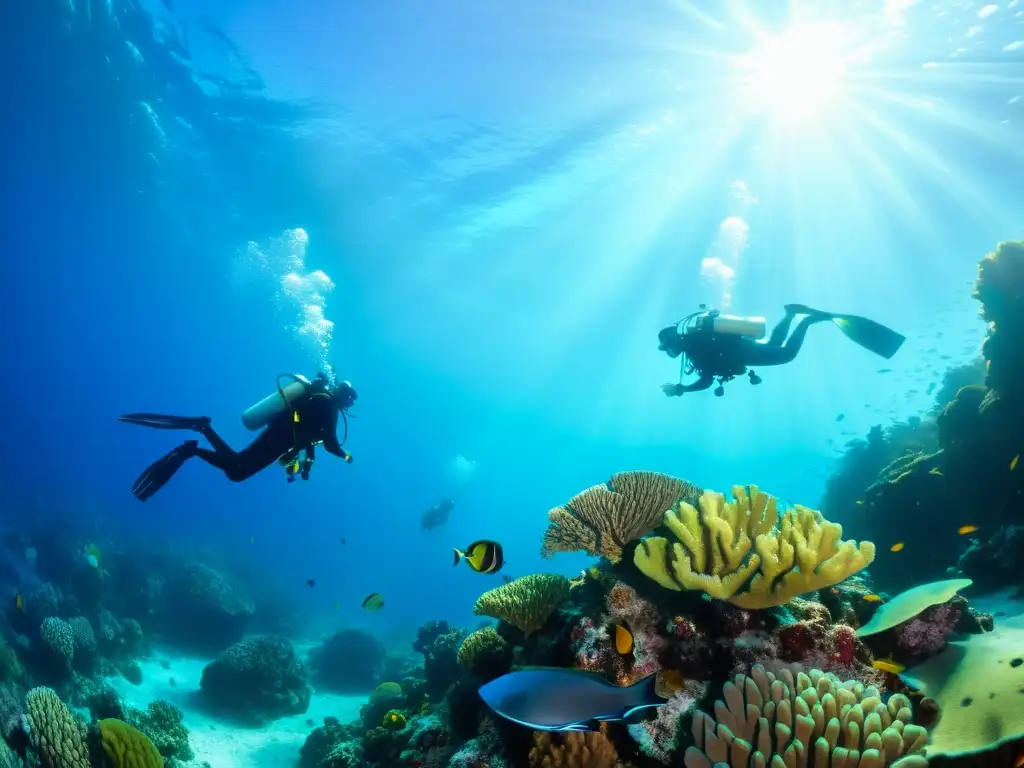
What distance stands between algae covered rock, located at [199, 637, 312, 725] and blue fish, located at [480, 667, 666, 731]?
15.0m

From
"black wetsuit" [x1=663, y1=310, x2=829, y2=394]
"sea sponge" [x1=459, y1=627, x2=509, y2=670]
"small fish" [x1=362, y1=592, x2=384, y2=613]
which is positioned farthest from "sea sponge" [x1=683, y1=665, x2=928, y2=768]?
"small fish" [x1=362, y1=592, x2=384, y2=613]

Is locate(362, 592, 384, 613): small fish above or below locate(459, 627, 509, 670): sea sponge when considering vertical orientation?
above

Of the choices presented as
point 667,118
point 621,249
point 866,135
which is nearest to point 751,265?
point 621,249

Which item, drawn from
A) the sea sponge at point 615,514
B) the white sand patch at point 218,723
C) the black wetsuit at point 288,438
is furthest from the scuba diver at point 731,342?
the white sand patch at point 218,723

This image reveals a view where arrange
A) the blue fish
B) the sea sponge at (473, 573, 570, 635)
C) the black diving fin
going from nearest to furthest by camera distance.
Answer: the blue fish → the sea sponge at (473, 573, 570, 635) → the black diving fin

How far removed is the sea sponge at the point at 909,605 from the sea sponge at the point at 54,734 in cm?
858

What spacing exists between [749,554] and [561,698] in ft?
7.40

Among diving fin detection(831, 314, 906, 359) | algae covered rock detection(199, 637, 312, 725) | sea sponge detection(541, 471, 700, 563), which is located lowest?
sea sponge detection(541, 471, 700, 563)

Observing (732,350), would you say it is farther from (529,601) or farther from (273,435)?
(273,435)

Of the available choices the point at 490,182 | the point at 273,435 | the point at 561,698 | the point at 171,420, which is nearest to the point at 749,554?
the point at 561,698

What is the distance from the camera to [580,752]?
3406mm

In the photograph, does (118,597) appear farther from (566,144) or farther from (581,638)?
(566,144)

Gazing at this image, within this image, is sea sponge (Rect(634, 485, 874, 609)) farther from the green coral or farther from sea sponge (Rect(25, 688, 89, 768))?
the green coral

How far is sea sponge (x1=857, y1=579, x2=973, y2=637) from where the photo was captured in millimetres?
3678
